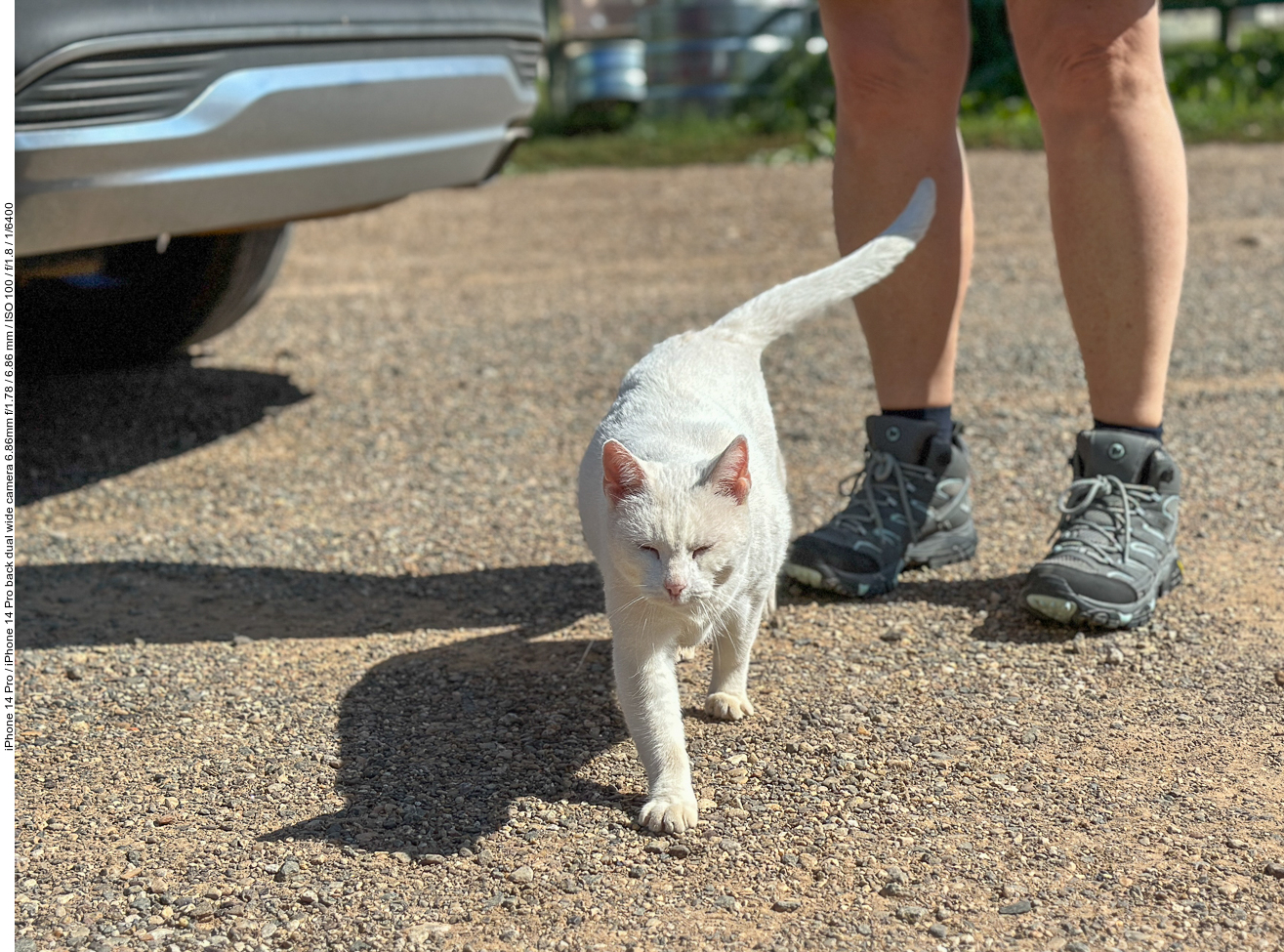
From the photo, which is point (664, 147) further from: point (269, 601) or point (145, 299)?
point (269, 601)

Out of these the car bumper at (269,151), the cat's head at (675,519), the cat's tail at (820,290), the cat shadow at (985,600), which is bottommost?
the cat shadow at (985,600)

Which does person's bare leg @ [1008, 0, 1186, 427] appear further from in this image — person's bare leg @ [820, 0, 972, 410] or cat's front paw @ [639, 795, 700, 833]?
cat's front paw @ [639, 795, 700, 833]

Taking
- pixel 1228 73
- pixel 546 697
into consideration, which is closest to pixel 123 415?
pixel 546 697

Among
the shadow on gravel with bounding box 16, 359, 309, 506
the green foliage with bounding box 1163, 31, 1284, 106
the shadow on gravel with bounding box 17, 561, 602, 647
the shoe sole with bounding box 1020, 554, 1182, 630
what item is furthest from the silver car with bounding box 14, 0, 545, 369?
the green foliage with bounding box 1163, 31, 1284, 106

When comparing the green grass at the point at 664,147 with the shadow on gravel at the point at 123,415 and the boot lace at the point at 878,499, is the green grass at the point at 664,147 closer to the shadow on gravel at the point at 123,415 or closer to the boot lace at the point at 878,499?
the shadow on gravel at the point at 123,415

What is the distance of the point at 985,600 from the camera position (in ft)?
8.14

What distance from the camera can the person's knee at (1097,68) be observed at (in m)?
2.24

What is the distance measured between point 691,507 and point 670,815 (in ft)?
1.36

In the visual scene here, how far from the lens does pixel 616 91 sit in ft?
31.0

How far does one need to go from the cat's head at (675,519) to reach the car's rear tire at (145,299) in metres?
2.06

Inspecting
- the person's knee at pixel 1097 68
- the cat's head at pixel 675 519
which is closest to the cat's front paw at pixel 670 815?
the cat's head at pixel 675 519

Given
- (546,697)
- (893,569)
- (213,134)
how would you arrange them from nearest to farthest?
(546,697), (893,569), (213,134)

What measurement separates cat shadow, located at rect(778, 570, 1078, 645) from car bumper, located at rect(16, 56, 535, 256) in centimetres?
140

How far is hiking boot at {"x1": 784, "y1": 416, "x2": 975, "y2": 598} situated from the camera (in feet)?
8.21
